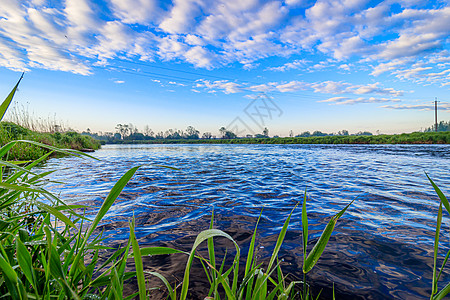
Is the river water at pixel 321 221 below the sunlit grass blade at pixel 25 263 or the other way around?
below

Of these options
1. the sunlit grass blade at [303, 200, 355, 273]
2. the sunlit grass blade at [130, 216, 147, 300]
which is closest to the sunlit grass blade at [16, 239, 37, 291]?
the sunlit grass blade at [130, 216, 147, 300]

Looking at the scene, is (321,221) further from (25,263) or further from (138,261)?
(25,263)

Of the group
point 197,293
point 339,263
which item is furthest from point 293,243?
point 197,293

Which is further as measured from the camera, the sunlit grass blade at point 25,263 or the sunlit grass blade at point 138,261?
the sunlit grass blade at point 25,263

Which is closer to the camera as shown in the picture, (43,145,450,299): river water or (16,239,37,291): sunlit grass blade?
(16,239,37,291): sunlit grass blade

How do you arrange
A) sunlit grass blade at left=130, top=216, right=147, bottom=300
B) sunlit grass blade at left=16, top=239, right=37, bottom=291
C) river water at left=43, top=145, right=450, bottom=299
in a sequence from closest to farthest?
sunlit grass blade at left=130, top=216, right=147, bottom=300 → sunlit grass blade at left=16, top=239, right=37, bottom=291 → river water at left=43, top=145, right=450, bottom=299

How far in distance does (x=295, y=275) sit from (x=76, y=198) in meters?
4.10

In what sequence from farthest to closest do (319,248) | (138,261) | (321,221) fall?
1. (321,221)
2. (319,248)
3. (138,261)

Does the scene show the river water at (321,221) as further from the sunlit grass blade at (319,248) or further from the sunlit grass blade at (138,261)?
the sunlit grass blade at (319,248)

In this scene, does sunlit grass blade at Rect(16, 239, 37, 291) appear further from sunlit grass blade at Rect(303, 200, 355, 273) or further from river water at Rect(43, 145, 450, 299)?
sunlit grass blade at Rect(303, 200, 355, 273)

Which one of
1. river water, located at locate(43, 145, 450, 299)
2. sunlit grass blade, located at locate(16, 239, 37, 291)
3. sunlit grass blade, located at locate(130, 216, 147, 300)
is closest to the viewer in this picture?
sunlit grass blade, located at locate(130, 216, 147, 300)

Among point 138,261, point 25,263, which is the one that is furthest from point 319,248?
point 25,263

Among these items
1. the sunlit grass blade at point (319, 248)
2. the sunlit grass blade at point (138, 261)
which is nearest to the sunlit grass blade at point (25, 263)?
the sunlit grass blade at point (138, 261)

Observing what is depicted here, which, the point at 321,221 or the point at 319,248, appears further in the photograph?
the point at 321,221
